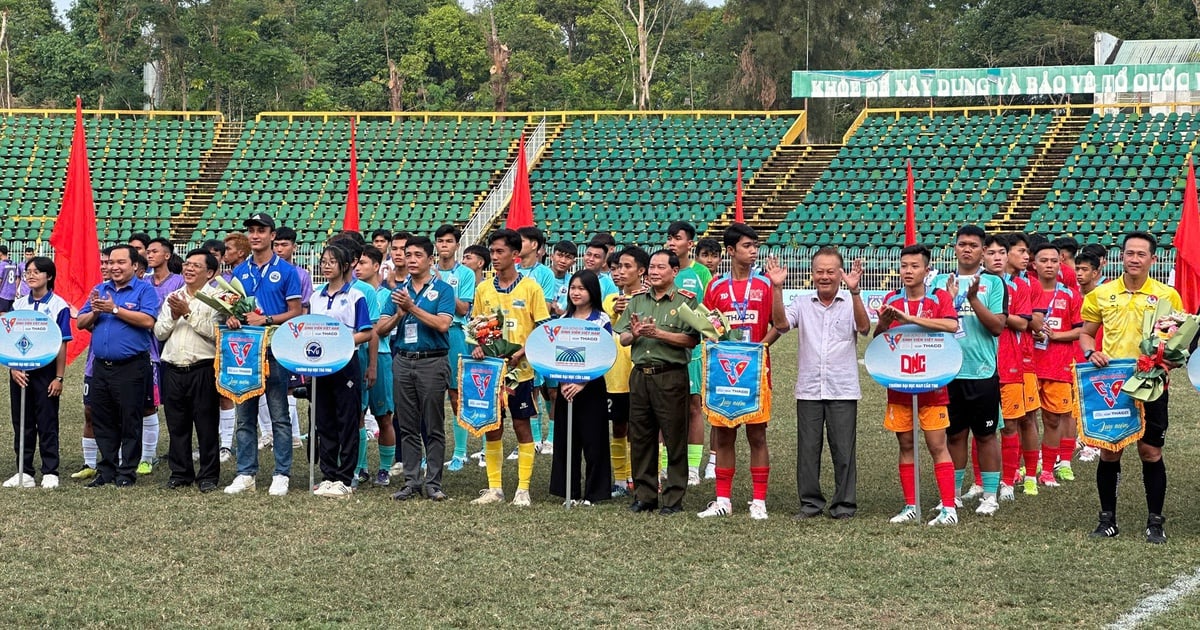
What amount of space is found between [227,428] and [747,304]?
4.65m

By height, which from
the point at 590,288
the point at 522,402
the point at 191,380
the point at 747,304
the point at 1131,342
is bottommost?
the point at 522,402

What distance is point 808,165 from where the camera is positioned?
35719 mm

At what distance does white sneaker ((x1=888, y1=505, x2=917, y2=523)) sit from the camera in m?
8.65

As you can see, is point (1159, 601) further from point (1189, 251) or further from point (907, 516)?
point (1189, 251)

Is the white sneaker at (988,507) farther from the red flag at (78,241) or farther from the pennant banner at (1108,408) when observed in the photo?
the red flag at (78,241)

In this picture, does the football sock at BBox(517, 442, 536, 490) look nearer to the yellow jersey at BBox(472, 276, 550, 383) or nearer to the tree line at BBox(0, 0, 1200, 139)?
the yellow jersey at BBox(472, 276, 550, 383)

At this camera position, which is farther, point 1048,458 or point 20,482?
point 1048,458

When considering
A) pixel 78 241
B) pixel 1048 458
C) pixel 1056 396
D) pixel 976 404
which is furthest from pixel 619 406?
pixel 78 241

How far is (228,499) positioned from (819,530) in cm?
376

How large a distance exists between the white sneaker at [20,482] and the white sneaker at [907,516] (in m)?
5.68

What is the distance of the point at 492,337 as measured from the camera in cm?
930

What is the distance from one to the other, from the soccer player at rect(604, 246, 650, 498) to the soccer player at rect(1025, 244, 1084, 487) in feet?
9.39

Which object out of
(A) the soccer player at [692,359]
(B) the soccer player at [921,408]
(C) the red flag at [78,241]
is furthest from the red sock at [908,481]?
(C) the red flag at [78,241]

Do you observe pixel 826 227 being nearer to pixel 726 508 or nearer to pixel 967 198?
pixel 967 198
